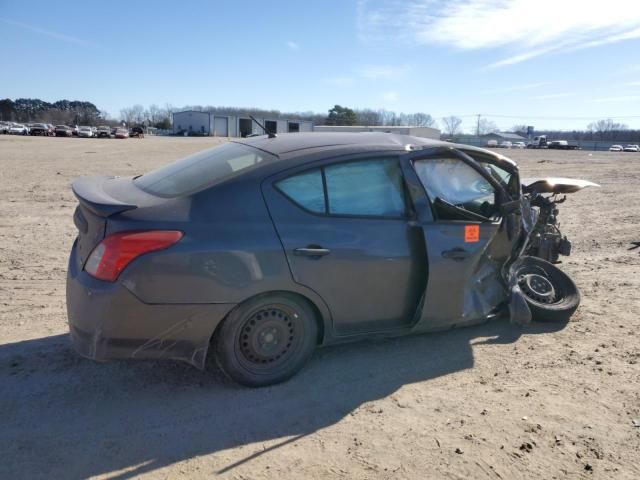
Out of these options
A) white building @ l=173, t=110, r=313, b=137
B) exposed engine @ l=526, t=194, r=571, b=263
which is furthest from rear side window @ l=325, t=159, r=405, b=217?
white building @ l=173, t=110, r=313, b=137

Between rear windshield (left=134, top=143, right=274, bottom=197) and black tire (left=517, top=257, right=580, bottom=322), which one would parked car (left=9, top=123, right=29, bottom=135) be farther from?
black tire (left=517, top=257, right=580, bottom=322)

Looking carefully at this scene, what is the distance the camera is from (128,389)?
3.37 m

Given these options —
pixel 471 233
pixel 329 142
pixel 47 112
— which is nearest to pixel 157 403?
pixel 329 142

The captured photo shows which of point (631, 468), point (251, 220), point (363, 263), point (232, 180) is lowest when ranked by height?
point (631, 468)

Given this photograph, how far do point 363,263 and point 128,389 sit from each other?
1.77m

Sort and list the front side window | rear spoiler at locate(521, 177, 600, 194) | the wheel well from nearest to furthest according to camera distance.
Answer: the wheel well < the front side window < rear spoiler at locate(521, 177, 600, 194)

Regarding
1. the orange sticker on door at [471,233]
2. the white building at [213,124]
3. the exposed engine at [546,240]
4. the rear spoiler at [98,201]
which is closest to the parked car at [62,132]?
Result: the white building at [213,124]

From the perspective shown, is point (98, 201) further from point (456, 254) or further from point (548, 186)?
point (548, 186)

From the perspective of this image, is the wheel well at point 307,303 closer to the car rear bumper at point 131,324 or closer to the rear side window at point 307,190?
the car rear bumper at point 131,324

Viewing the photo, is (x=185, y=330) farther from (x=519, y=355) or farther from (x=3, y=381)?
(x=519, y=355)

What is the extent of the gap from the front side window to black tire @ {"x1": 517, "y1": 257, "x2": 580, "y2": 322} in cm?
98

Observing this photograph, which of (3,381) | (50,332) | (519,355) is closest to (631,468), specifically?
(519,355)

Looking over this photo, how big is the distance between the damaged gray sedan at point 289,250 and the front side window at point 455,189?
12mm

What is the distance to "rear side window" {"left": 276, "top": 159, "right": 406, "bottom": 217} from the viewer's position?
347 cm
